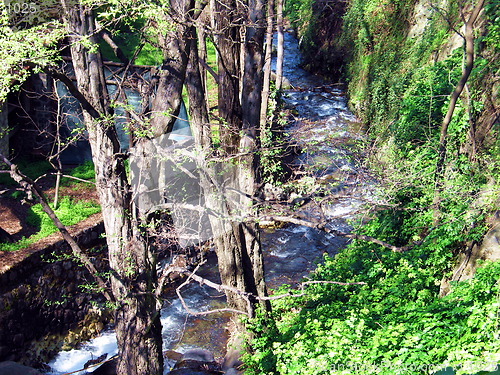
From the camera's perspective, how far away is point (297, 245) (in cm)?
1348

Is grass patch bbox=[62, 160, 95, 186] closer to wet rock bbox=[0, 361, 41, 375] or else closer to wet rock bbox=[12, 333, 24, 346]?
wet rock bbox=[12, 333, 24, 346]

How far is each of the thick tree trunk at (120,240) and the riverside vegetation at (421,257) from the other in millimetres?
1864

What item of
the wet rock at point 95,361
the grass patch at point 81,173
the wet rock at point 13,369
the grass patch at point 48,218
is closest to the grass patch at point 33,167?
the grass patch at point 81,173

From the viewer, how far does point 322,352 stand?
614 centimetres

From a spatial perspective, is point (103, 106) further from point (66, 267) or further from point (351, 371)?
point (66, 267)

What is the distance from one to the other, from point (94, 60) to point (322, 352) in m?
5.34

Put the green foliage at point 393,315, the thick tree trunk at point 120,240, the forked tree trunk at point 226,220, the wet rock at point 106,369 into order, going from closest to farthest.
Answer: the green foliage at point 393,315, the thick tree trunk at point 120,240, the forked tree trunk at point 226,220, the wet rock at point 106,369

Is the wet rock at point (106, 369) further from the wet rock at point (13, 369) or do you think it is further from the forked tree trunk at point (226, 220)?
the forked tree trunk at point (226, 220)

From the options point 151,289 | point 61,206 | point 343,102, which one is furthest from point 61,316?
point 343,102

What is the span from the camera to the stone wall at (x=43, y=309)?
9.18 meters

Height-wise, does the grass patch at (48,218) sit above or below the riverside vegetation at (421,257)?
below

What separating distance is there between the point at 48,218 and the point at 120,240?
633 centimetres

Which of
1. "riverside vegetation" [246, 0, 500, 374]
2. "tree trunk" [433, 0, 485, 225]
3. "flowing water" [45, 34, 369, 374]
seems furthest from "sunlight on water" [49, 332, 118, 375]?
"tree trunk" [433, 0, 485, 225]

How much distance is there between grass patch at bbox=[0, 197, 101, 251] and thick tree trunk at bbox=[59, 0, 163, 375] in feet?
17.2
